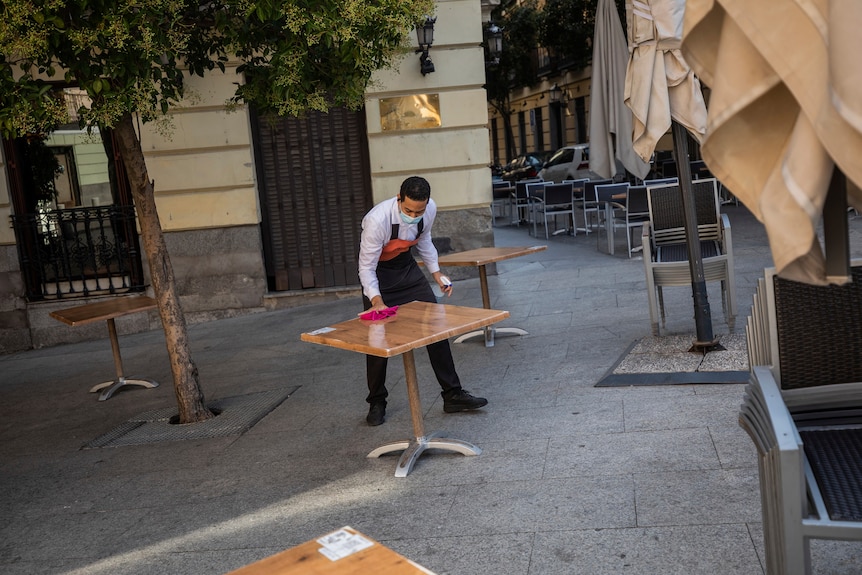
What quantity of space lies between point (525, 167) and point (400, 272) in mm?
23145

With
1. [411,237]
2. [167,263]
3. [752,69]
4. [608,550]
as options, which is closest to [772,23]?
[752,69]

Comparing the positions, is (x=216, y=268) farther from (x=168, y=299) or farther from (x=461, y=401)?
(x=461, y=401)

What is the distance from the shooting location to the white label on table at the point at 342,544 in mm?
2139

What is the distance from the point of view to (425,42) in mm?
11266

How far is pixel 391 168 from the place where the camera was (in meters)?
11.7

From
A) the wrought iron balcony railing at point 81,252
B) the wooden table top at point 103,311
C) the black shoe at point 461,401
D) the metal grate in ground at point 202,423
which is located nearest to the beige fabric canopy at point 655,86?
the black shoe at point 461,401

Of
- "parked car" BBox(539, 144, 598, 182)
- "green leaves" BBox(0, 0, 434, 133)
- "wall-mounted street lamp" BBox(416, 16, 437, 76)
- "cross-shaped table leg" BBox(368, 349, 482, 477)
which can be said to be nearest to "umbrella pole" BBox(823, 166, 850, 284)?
"cross-shaped table leg" BBox(368, 349, 482, 477)

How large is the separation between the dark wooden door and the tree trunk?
5.02 meters

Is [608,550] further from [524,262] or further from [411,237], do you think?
[524,262]

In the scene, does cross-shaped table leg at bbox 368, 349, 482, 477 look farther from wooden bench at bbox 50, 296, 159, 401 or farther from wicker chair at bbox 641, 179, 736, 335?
wooden bench at bbox 50, 296, 159, 401

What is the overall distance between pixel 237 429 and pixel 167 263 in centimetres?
143

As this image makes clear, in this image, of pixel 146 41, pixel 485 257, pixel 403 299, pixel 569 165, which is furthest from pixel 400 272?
pixel 569 165

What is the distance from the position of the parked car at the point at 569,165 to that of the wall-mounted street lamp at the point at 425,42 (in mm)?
12643

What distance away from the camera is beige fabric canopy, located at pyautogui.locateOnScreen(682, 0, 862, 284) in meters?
1.74
